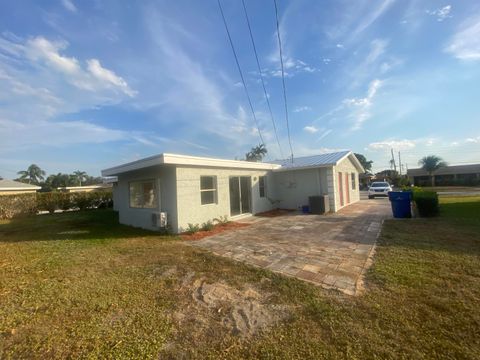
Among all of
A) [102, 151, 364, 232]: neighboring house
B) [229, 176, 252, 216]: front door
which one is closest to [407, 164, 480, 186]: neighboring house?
[102, 151, 364, 232]: neighboring house

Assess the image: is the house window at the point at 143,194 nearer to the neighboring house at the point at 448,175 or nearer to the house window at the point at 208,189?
the house window at the point at 208,189

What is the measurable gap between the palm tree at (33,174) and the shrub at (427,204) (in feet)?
288

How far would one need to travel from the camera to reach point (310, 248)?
6.03 m

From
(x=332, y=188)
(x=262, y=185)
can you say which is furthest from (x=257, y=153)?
(x=332, y=188)

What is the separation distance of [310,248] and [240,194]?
20.6 feet

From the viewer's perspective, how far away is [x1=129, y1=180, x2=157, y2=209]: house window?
9.67 metres

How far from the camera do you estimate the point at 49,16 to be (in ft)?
22.9

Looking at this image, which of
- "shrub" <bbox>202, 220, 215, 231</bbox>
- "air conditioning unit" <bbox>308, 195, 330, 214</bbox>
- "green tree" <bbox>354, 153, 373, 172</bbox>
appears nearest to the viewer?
"shrub" <bbox>202, 220, 215, 231</bbox>

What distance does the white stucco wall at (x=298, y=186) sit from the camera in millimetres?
13084

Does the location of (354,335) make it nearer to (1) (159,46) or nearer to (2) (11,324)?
(2) (11,324)

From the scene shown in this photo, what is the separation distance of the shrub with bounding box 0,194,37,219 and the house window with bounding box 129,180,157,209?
12.0 metres

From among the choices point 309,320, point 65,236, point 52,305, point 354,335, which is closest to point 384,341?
point 354,335

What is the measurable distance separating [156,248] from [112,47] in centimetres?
805

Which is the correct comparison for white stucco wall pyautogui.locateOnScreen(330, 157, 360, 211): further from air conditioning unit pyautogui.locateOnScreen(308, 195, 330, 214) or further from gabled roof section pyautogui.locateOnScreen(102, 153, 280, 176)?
gabled roof section pyautogui.locateOnScreen(102, 153, 280, 176)
